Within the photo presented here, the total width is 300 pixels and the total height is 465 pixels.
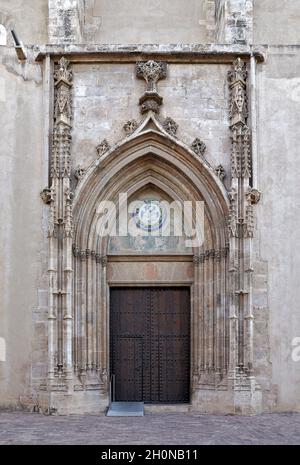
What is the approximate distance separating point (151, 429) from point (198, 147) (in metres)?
4.71

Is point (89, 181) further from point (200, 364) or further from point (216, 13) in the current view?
point (216, 13)

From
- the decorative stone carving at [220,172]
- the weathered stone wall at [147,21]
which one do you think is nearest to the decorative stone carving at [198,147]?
the decorative stone carving at [220,172]

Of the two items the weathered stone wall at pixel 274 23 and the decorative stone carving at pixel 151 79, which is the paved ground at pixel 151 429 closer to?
the decorative stone carving at pixel 151 79

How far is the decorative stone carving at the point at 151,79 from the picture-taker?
1226 centimetres

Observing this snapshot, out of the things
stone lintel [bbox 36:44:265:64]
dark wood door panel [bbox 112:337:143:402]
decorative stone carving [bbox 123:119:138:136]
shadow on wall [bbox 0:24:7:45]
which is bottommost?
dark wood door panel [bbox 112:337:143:402]

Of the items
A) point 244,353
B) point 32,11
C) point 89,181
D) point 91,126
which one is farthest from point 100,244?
point 32,11

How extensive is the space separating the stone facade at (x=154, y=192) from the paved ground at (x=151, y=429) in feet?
2.30

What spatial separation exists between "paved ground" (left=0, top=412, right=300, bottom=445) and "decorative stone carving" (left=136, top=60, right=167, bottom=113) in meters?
4.85

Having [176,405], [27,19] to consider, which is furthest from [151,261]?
[27,19]

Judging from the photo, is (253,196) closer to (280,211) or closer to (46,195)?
(280,211)

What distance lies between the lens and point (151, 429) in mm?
9594

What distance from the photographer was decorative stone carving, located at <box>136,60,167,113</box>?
1226 cm

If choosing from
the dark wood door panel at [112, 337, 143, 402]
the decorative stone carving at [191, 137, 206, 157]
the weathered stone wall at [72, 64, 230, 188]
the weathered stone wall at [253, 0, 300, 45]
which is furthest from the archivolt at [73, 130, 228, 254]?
the weathered stone wall at [253, 0, 300, 45]

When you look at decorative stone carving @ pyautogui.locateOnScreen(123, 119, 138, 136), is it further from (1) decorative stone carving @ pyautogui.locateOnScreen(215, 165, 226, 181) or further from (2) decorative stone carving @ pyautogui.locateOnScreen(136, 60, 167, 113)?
(1) decorative stone carving @ pyautogui.locateOnScreen(215, 165, 226, 181)
